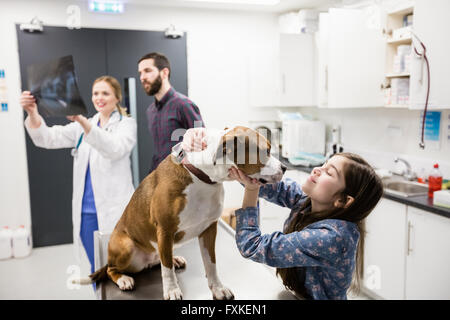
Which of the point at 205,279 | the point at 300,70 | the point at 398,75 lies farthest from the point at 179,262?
the point at 398,75

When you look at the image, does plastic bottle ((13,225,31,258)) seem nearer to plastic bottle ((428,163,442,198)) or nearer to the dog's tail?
the dog's tail

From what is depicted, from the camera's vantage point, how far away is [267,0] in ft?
3.08

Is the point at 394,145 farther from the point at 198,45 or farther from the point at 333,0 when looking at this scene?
the point at 198,45

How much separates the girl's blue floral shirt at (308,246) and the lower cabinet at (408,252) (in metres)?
0.84

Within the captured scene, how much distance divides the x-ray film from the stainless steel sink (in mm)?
1494

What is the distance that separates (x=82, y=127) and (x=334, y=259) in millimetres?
514

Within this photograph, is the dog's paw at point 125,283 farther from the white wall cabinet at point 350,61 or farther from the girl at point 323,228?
the white wall cabinet at point 350,61

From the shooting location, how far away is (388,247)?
179 centimetres

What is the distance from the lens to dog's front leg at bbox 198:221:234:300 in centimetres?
68

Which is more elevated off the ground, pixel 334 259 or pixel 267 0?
pixel 267 0

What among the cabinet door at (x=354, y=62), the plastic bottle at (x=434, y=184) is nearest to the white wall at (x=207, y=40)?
the cabinet door at (x=354, y=62)

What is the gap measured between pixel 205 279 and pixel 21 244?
37.5 inches

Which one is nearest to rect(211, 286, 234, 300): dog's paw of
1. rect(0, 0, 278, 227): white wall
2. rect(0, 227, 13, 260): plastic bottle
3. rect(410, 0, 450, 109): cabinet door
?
rect(0, 0, 278, 227): white wall

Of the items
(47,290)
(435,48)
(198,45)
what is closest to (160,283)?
(198,45)
